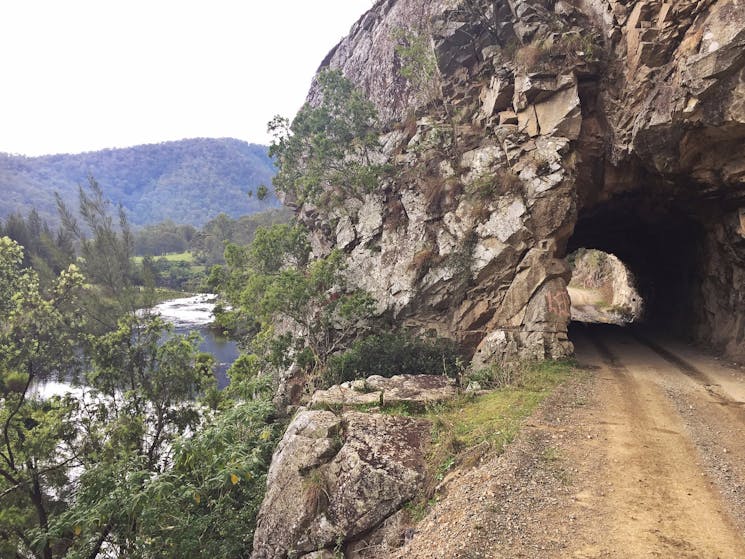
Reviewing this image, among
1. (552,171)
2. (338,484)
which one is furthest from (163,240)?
(338,484)

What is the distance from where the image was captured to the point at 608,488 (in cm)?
684

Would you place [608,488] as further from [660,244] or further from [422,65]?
[660,244]

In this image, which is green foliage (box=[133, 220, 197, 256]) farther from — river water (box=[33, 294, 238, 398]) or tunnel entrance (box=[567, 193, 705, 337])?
tunnel entrance (box=[567, 193, 705, 337])

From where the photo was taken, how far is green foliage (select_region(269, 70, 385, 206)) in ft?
76.3

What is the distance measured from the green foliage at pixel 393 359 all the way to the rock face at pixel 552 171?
1.18 metres

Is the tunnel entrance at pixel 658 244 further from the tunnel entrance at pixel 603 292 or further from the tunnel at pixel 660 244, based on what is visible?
the tunnel entrance at pixel 603 292

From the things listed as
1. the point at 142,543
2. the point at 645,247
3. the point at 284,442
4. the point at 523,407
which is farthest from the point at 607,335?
the point at 142,543

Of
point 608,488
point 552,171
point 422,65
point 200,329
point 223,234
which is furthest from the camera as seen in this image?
point 223,234

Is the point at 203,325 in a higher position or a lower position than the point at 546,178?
lower

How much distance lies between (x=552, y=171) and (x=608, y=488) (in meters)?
13.4

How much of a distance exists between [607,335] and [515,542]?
2019cm

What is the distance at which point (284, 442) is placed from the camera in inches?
396

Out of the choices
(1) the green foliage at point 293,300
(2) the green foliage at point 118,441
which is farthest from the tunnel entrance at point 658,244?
(2) the green foliage at point 118,441

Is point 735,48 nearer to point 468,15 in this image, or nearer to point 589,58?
point 589,58
